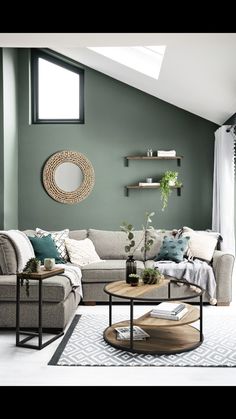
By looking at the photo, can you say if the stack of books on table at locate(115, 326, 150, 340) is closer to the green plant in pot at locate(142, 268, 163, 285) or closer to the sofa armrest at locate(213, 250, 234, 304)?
the green plant in pot at locate(142, 268, 163, 285)

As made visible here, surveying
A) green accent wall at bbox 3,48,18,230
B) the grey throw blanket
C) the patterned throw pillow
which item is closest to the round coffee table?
the grey throw blanket

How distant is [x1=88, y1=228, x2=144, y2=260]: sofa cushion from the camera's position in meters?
5.25

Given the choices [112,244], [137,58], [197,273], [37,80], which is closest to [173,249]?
[197,273]

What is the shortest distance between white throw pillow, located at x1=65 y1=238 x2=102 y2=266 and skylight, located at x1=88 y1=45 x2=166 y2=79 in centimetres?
244

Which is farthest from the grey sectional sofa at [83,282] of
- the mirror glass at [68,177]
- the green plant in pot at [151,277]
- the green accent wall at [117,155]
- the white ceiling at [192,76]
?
the white ceiling at [192,76]

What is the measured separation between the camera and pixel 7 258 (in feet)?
12.4

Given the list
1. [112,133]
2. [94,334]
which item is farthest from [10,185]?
[94,334]

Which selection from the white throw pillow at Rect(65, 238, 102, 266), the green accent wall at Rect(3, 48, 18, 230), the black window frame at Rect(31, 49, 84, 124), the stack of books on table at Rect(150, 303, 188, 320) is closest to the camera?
the stack of books on table at Rect(150, 303, 188, 320)

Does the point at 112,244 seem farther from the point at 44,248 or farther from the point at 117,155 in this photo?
the point at 117,155

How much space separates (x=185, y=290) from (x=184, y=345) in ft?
4.20

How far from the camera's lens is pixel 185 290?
14.4ft

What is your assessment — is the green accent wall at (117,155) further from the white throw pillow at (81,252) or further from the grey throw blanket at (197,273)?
the grey throw blanket at (197,273)

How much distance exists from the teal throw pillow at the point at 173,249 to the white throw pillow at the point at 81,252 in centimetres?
79
